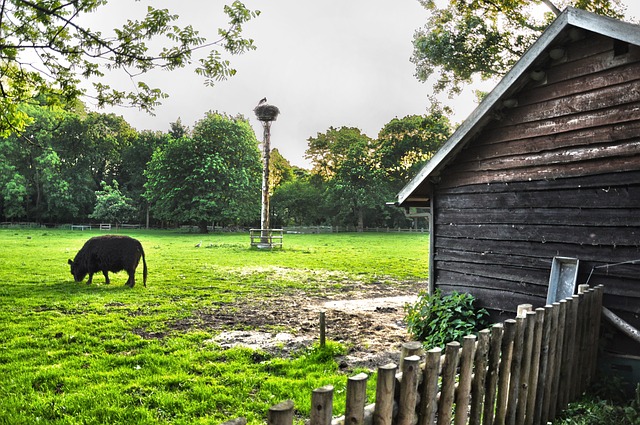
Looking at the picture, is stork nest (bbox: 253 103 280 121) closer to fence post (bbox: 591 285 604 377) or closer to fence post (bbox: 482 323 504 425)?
fence post (bbox: 591 285 604 377)

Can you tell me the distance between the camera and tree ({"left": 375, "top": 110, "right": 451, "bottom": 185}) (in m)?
56.7

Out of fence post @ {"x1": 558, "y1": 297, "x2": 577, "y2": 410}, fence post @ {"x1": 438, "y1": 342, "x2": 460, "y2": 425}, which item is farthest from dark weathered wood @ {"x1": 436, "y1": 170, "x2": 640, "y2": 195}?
fence post @ {"x1": 438, "y1": 342, "x2": 460, "y2": 425}

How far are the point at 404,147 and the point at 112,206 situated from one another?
4084 cm

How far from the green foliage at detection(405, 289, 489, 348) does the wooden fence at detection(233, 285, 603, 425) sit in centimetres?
205

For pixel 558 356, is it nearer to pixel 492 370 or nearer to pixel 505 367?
pixel 505 367

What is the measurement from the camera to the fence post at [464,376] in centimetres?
290

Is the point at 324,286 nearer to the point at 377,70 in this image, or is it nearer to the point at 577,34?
the point at 577,34

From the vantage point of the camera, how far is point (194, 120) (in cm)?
5928

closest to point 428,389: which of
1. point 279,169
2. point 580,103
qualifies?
point 580,103

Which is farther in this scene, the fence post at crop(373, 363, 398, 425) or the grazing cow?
the grazing cow

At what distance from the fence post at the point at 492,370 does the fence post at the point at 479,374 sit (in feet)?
0.23

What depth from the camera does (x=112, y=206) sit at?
2227 inches

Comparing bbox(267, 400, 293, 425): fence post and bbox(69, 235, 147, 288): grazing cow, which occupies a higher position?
bbox(267, 400, 293, 425): fence post

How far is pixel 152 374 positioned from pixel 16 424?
1747mm
